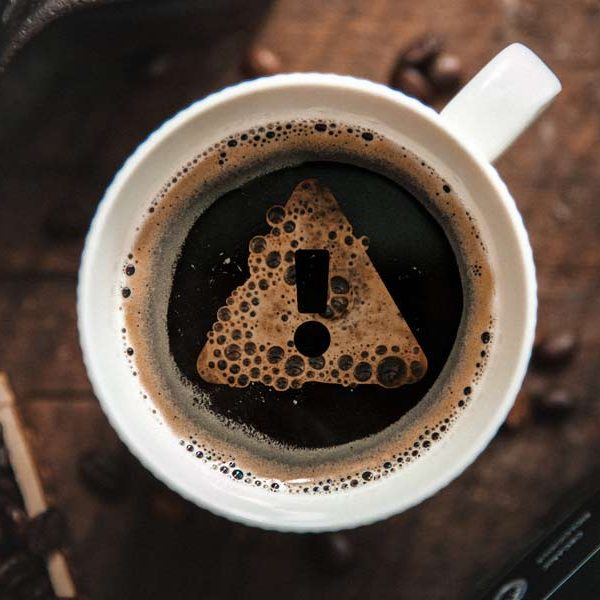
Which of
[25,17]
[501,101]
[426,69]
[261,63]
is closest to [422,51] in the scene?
[426,69]

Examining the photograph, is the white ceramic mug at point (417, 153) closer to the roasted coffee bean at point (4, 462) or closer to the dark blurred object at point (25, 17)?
the dark blurred object at point (25, 17)

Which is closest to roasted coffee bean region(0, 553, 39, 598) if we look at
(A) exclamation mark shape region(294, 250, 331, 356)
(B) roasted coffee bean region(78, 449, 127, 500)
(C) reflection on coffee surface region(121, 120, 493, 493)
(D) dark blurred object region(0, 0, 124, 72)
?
(B) roasted coffee bean region(78, 449, 127, 500)

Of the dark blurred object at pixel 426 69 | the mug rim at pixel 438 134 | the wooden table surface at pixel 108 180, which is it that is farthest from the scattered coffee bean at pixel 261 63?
the mug rim at pixel 438 134

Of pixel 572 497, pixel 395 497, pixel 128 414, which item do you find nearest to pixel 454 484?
pixel 572 497

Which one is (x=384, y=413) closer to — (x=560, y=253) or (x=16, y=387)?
(x=560, y=253)

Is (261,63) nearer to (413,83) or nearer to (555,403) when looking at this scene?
(413,83)

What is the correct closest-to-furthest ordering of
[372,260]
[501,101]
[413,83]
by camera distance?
[501,101]
[372,260]
[413,83]
